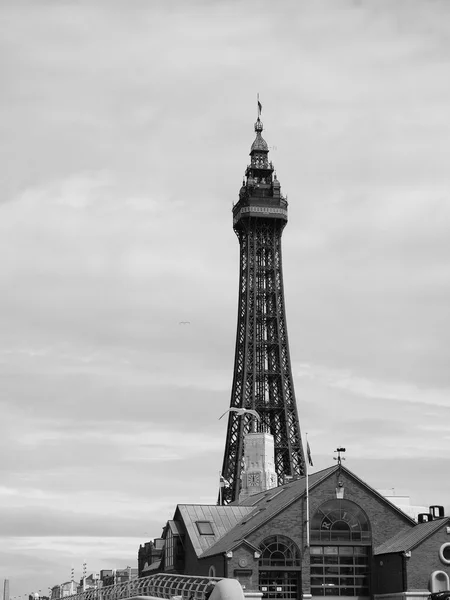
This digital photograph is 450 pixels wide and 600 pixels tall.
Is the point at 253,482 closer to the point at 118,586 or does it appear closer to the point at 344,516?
the point at 344,516

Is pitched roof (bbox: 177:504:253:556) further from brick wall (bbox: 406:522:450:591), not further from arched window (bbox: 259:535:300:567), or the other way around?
brick wall (bbox: 406:522:450:591)

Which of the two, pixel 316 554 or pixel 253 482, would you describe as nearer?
pixel 316 554

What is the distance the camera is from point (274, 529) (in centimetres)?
7538

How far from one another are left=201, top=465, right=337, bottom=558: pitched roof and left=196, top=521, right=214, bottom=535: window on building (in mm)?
1749

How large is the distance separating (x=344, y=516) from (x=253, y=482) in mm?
71864

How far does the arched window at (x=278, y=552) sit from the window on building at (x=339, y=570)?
1.31 m

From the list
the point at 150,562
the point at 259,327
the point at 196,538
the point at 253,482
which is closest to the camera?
the point at 196,538

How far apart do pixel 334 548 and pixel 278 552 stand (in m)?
3.96

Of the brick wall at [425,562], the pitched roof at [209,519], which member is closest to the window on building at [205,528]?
the pitched roof at [209,519]

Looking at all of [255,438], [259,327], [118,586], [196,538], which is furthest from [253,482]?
[118,586]

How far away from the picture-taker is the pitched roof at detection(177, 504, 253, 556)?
81625 millimetres

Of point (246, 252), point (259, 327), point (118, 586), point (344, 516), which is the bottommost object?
point (118, 586)

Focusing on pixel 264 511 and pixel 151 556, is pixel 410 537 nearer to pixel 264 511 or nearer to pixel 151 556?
pixel 264 511

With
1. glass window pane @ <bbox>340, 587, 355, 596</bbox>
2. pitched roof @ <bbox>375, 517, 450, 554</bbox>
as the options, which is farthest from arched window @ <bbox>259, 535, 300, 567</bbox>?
pitched roof @ <bbox>375, 517, 450, 554</bbox>
